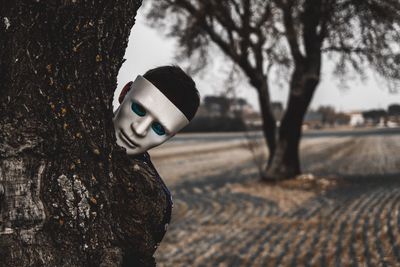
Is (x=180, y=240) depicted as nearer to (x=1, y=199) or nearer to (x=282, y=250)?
(x=282, y=250)

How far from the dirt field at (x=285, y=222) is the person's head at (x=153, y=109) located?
3706 mm

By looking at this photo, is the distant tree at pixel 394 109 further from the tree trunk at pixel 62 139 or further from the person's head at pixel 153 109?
the tree trunk at pixel 62 139

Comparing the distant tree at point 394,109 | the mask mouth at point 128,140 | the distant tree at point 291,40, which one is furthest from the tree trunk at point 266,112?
the distant tree at point 394,109

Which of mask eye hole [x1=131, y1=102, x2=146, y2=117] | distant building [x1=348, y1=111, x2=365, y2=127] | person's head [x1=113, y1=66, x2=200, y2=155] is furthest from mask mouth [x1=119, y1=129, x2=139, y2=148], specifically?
distant building [x1=348, y1=111, x2=365, y2=127]

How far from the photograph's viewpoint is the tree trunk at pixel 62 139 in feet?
5.53

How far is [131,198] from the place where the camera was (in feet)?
6.16

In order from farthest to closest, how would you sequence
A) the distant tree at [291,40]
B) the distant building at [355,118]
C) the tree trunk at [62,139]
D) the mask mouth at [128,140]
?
the distant building at [355,118] < the distant tree at [291,40] < the mask mouth at [128,140] < the tree trunk at [62,139]

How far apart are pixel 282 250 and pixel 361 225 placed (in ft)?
6.08

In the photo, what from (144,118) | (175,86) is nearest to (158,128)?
(144,118)

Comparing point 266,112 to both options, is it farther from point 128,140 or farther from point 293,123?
point 128,140

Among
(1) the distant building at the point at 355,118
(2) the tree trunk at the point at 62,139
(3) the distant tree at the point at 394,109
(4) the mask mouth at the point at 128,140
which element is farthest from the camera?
(1) the distant building at the point at 355,118

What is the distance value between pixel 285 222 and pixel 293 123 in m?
4.90

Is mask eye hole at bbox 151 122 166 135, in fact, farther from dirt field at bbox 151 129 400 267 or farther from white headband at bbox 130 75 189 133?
dirt field at bbox 151 129 400 267

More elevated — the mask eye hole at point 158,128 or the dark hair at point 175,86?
the dark hair at point 175,86
